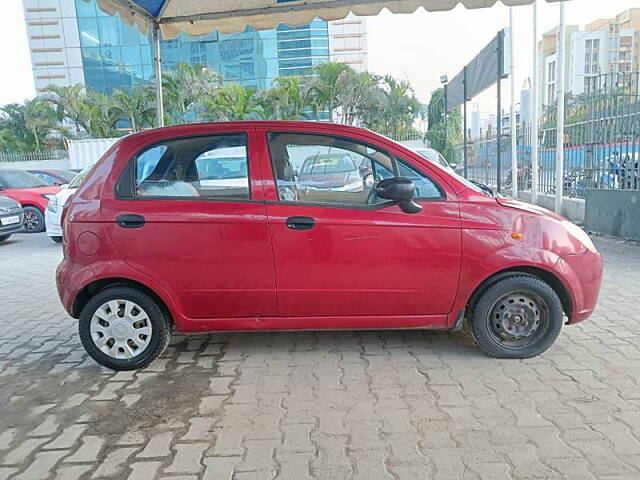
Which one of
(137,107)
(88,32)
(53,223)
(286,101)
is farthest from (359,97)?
(88,32)

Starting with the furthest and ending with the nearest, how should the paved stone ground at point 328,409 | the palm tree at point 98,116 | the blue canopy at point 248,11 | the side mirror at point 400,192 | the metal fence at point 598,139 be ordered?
the palm tree at point 98,116 → the metal fence at point 598,139 → the blue canopy at point 248,11 → the side mirror at point 400,192 → the paved stone ground at point 328,409

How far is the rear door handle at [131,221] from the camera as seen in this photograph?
11.0 ft

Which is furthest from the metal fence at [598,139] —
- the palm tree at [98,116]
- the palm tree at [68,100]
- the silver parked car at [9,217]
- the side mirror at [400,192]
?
the palm tree at [68,100]

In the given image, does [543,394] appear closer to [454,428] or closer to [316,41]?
[454,428]

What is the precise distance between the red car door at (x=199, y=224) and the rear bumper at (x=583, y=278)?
212 cm

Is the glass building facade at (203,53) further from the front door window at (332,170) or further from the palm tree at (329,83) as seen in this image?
the front door window at (332,170)

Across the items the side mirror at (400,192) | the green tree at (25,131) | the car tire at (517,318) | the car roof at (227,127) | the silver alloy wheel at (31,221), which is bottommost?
the car tire at (517,318)

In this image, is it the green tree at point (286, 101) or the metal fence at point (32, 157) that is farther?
the metal fence at point (32, 157)

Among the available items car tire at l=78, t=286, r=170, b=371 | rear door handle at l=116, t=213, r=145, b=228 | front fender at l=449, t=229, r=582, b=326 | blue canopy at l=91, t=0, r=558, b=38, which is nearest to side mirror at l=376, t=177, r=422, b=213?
front fender at l=449, t=229, r=582, b=326

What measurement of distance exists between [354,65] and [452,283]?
156 feet

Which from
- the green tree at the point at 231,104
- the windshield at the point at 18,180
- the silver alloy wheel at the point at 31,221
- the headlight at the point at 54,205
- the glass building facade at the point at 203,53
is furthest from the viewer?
the glass building facade at the point at 203,53

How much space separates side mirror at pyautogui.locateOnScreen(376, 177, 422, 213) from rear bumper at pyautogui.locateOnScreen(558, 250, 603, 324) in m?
1.13

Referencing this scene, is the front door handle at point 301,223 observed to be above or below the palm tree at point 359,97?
below

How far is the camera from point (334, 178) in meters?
3.47
